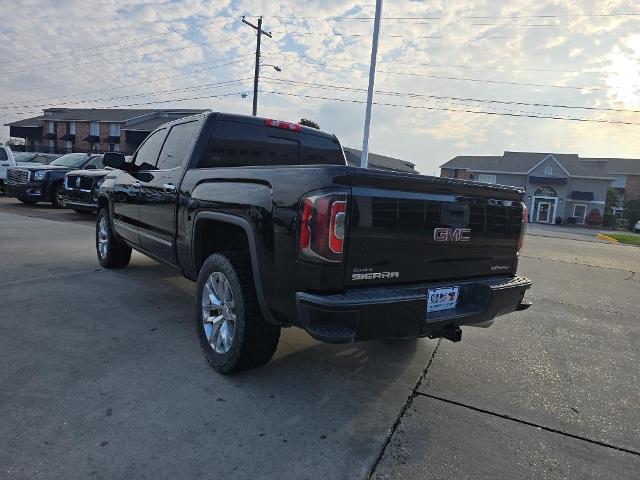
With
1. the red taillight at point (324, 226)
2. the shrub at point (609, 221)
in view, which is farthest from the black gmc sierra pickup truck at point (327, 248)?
the shrub at point (609, 221)

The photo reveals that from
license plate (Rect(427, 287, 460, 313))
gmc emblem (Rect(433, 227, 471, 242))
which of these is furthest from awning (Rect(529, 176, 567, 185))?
license plate (Rect(427, 287, 460, 313))

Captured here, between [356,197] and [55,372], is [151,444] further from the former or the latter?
[356,197]

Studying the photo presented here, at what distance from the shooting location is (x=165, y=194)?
436 cm

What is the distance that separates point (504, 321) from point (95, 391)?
13.7 feet

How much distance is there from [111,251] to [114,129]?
47.1 m

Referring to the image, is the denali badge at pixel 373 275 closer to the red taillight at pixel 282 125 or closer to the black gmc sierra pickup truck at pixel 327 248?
the black gmc sierra pickup truck at pixel 327 248

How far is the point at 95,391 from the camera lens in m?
2.98

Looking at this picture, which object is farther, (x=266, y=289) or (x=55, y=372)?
(x=55, y=372)

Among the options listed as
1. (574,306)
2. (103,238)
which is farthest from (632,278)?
(103,238)

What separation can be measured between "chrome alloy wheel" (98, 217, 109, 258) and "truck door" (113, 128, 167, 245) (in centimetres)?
64

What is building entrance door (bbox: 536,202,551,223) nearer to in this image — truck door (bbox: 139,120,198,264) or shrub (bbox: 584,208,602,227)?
shrub (bbox: 584,208,602,227)

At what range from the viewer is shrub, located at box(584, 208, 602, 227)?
147 ft

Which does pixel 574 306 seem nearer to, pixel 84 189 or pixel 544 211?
pixel 84 189

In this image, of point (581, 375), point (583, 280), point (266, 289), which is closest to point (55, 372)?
point (266, 289)
